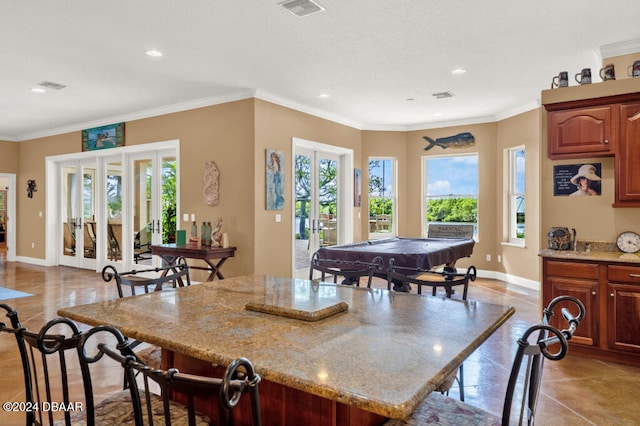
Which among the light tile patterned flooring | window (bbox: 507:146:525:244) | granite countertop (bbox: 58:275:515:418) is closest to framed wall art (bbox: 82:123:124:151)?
the light tile patterned flooring

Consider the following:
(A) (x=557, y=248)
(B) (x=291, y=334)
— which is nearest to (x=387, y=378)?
(B) (x=291, y=334)

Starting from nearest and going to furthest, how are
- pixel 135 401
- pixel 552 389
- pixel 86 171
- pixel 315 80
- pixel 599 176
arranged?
pixel 135 401 < pixel 552 389 < pixel 599 176 < pixel 315 80 < pixel 86 171

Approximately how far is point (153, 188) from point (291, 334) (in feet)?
21.5

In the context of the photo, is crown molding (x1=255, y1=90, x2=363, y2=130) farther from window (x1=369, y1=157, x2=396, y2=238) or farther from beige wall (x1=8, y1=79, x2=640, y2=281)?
window (x1=369, y1=157, x2=396, y2=238)

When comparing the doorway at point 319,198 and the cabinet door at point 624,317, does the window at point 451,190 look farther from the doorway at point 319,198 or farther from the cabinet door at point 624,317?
the cabinet door at point 624,317

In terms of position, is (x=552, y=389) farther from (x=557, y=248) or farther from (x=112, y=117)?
(x=112, y=117)

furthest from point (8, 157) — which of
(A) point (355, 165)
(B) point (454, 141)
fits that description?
(B) point (454, 141)

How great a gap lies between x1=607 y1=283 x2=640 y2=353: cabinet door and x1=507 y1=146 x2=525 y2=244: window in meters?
3.90

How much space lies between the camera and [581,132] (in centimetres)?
395

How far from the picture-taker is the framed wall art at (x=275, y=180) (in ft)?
20.2

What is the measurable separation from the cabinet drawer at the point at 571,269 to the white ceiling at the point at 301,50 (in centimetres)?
209

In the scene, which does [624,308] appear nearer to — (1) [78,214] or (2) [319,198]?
(2) [319,198]

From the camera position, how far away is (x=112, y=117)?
25.2 ft

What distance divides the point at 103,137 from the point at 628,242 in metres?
8.00
